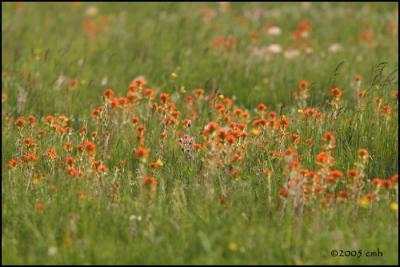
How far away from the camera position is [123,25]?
10273 mm

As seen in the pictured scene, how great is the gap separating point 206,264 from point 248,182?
0.96 meters

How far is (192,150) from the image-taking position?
4.95 meters

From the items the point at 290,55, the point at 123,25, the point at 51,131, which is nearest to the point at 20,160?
the point at 51,131

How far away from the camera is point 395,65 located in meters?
8.29

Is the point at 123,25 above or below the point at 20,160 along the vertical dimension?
above

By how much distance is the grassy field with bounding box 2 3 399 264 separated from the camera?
376cm

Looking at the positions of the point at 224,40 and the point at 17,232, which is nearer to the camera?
the point at 17,232

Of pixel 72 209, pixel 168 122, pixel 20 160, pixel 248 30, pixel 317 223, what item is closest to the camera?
pixel 317 223

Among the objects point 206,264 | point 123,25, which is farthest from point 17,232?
point 123,25

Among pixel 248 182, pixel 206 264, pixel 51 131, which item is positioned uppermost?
pixel 51 131

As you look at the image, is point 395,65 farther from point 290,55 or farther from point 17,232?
point 17,232

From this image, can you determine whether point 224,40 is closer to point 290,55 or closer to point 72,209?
point 290,55

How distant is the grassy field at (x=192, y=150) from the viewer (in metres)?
3.76

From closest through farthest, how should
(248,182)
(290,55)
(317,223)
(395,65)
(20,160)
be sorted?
(317,223)
(248,182)
(20,160)
(395,65)
(290,55)
